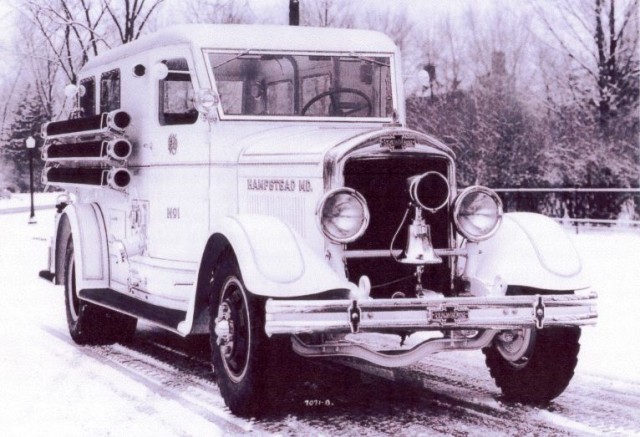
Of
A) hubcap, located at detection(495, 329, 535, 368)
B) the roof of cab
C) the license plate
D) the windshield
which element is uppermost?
the roof of cab

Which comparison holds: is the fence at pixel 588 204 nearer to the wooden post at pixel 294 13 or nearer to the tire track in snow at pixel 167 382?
A: the wooden post at pixel 294 13

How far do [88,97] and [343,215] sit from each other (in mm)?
5484

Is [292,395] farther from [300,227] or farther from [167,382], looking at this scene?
[300,227]

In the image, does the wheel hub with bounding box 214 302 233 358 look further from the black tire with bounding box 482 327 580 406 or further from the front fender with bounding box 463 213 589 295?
the black tire with bounding box 482 327 580 406

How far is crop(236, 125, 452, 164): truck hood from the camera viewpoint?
23.9 feet

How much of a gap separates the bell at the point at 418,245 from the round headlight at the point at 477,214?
0.31 m

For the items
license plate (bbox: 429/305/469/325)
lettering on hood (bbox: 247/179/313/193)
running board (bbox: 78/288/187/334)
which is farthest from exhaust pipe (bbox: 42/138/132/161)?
license plate (bbox: 429/305/469/325)

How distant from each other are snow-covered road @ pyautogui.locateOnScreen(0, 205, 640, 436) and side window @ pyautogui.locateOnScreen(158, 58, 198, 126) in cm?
209

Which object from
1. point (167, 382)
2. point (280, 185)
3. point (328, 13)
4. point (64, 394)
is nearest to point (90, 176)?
point (167, 382)

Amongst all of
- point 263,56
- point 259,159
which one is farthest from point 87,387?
point 263,56

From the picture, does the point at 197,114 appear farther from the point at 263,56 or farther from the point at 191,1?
the point at 191,1

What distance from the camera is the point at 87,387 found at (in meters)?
8.22

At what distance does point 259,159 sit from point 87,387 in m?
2.18

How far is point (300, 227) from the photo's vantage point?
7.46 m
